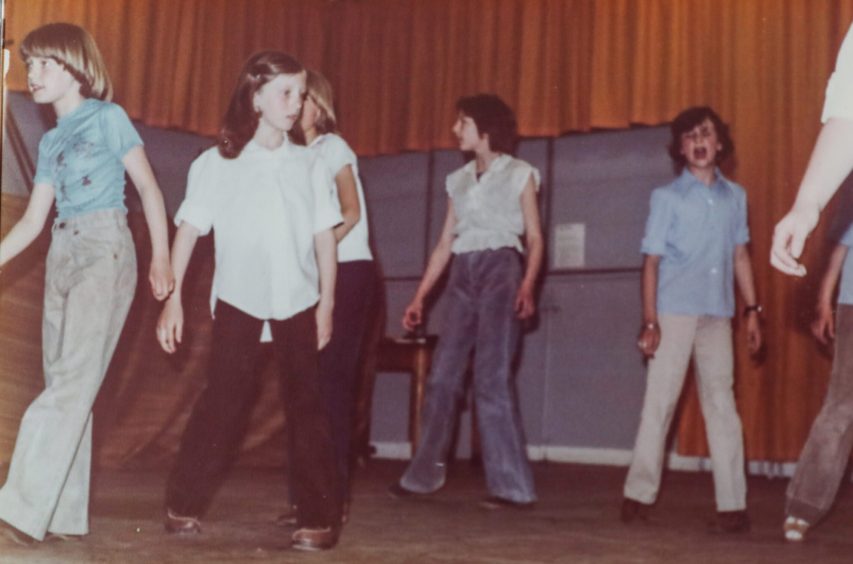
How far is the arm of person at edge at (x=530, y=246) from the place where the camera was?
10.1 feet

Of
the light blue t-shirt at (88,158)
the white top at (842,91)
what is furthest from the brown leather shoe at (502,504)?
the white top at (842,91)

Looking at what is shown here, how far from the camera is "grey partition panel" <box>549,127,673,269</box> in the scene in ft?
16.4

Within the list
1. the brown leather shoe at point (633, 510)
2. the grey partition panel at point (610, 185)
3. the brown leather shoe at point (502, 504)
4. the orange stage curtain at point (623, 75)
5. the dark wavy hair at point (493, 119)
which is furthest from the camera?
the grey partition panel at point (610, 185)

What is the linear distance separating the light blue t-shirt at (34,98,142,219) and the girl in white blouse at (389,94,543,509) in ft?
3.97

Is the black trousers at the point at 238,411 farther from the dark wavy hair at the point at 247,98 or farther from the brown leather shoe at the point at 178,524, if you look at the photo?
the dark wavy hair at the point at 247,98

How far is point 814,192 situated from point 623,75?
389 centimetres

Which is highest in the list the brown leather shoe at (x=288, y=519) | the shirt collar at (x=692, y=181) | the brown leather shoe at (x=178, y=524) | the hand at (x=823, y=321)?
the shirt collar at (x=692, y=181)

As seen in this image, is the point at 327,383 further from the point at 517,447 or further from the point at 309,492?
the point at 517,447

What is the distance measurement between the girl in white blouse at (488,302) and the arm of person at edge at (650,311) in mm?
355

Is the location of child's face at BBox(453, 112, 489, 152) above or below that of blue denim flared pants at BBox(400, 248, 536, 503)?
above

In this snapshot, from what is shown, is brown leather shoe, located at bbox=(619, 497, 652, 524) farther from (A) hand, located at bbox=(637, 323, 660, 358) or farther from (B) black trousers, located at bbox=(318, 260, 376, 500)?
(B) black trousers, located at bbox=(318, 260, 376, 500)

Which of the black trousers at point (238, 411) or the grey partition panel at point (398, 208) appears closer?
the black trousers at point (238, 411)

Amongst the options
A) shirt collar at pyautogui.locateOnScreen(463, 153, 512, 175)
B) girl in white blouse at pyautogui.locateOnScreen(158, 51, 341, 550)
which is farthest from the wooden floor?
shirt collar at pyautogui.locateOnScreen(463, 153, 512, 175)

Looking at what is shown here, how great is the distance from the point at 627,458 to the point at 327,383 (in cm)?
287
